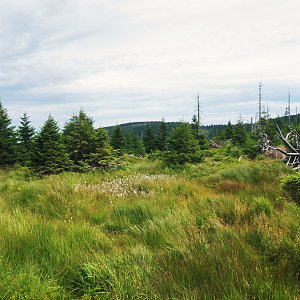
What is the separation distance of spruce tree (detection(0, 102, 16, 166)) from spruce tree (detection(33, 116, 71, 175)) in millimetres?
7510

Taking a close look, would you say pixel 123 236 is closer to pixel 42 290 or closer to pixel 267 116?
pixel 42 290

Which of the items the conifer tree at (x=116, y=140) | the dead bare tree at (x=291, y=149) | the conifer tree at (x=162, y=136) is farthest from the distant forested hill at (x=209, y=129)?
the conifer tree at (x=116, y=140)

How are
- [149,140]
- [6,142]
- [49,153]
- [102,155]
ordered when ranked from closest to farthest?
[49,153], [102,155], [6,142], [149,140]

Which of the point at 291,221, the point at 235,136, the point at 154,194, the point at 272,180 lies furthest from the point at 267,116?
the point at 291,221

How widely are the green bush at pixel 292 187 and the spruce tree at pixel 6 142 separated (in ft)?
73.0

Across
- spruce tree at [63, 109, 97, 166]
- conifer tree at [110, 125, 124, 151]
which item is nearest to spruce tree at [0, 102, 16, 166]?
spruce tree at [63, 109, 97, 166]

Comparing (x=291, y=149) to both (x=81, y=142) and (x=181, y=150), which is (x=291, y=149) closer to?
(x=181, y=150)

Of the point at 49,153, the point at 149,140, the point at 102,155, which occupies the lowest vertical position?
the point at 102,155

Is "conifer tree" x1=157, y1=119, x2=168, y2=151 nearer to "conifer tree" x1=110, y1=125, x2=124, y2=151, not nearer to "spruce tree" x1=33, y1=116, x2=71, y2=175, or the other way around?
"conifer tree" x1=110, y1=125, x2=124, y2=151

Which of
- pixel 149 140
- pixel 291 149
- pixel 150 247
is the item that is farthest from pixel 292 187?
pixel 149 140

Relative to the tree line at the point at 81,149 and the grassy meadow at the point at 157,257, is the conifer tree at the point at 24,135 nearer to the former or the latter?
the tree line at the point at 81,149

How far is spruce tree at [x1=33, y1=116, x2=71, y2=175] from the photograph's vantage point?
17484 millimetres

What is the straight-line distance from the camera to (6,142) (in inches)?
958

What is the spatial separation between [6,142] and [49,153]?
28.7 feet
